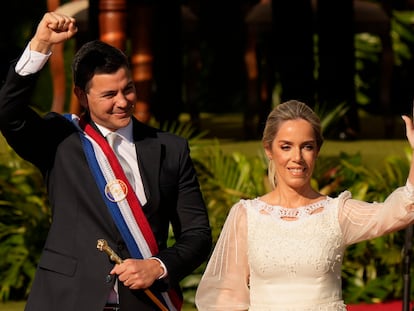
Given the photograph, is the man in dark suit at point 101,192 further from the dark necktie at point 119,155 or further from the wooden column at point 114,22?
the wooden column at point 114,22

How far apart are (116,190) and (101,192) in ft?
0.16

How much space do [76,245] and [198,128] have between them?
673cm

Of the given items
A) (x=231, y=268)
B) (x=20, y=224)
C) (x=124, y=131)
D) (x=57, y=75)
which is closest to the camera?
Answer: (x=124, y=131)

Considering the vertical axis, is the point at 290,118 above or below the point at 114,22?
below

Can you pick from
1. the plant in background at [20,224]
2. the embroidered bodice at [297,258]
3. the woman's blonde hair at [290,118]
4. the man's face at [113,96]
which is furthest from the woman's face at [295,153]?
the plant in background at [20,224]

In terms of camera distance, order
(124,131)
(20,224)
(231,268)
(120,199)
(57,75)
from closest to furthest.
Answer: (120,199)
(124,131)
(231,268)
(20,224)
(57,75)

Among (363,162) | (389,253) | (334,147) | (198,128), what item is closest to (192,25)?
(198,128)

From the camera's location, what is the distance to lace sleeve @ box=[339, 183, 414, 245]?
4.27 m

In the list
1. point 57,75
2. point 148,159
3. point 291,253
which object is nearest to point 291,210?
point 291,253

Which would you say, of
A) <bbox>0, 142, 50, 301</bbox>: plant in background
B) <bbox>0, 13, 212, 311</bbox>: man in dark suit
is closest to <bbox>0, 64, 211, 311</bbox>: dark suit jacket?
<bbox>0, 13, 212, 311</bbox>: man in dark suit

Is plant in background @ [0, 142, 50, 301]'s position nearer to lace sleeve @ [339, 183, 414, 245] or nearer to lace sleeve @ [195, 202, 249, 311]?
lace sleeve @ [195, 202, 249, 311]

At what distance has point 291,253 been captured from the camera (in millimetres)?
4523

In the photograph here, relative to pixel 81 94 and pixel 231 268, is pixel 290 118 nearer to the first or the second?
pixel 231 268

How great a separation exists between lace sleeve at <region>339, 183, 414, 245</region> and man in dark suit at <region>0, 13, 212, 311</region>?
45 cm
